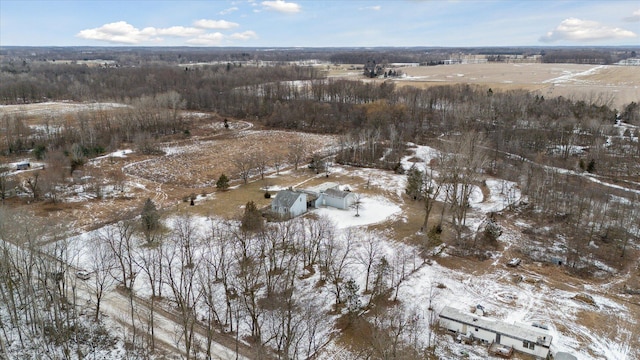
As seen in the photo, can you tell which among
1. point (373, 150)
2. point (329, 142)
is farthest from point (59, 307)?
point (329, 142)

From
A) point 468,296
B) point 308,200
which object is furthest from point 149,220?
point 468,296

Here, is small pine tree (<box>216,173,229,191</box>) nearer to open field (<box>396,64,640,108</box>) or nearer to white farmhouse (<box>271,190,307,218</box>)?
white farmhouse (<box>271,190,307,218</box>)

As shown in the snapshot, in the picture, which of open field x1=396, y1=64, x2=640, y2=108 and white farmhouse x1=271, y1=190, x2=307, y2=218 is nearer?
white farmhouse x1=271, y1=190, x2=307, y2=218

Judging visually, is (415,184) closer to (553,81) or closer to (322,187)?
(322,187)

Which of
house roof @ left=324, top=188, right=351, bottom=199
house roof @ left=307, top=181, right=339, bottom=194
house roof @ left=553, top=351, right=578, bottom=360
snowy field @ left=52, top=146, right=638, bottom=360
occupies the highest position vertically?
house roof @ left=324, top=188, right=351, bottom=199

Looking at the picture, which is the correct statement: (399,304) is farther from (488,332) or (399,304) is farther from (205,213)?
(205,213)

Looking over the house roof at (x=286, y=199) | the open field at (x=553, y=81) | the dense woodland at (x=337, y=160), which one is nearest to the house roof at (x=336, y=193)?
the house roof at (x=286, y=199)

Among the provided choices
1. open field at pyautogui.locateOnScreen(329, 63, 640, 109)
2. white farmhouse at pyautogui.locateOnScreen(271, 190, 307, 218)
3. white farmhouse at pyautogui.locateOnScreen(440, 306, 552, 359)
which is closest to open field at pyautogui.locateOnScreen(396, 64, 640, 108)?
open field at pyautogui.locateOnScreen(329, 63, 640, 109)
